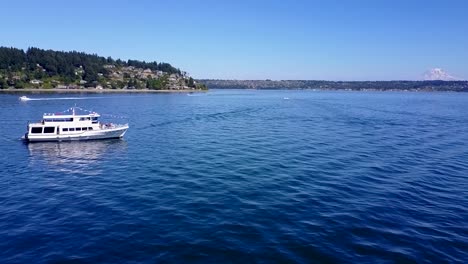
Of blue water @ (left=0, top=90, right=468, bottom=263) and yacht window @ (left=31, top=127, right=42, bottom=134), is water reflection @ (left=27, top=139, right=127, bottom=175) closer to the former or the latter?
blue water @ (left=0, top=90, right=468, bottom=263)

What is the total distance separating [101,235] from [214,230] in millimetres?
8112

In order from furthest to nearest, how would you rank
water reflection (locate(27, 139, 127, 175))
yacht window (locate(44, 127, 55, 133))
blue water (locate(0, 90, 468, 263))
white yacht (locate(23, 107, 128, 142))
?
1. yacht window (locate(44, 127, 55, 133))
2. white yacht (locate(23, 107, 128, 142))
3. water reflection (locate(27, 139, 127, 175))
4. blue water (locate(0, 90, 468, 263))

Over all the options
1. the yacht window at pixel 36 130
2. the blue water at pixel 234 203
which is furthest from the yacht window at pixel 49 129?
the blue water at pixel 234 203

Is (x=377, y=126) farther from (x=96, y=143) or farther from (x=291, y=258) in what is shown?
(x=291, y=258)

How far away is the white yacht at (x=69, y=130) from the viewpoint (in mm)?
63688

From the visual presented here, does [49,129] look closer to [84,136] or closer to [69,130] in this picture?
[69,130]

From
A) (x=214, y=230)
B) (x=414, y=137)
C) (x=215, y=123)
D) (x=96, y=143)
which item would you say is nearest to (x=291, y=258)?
(x=214, y=230)

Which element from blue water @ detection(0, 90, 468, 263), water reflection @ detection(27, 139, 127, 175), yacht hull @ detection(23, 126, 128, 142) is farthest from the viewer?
yacht hull @ detection(23, 126, 128, 142)

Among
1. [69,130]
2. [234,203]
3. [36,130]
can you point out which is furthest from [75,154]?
[234,203]

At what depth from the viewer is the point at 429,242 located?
2441 cm

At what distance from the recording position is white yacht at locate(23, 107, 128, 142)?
209 ft

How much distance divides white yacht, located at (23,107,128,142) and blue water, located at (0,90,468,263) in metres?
3.69

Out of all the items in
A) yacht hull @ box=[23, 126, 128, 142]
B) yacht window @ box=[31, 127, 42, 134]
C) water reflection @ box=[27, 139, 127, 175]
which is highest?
yacht window @ box=[31, 127, 42, 134]

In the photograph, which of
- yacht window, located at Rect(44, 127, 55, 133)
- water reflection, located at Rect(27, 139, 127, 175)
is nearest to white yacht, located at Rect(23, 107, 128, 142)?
yacht window, located at Rect(44, 127, 55, 133)
